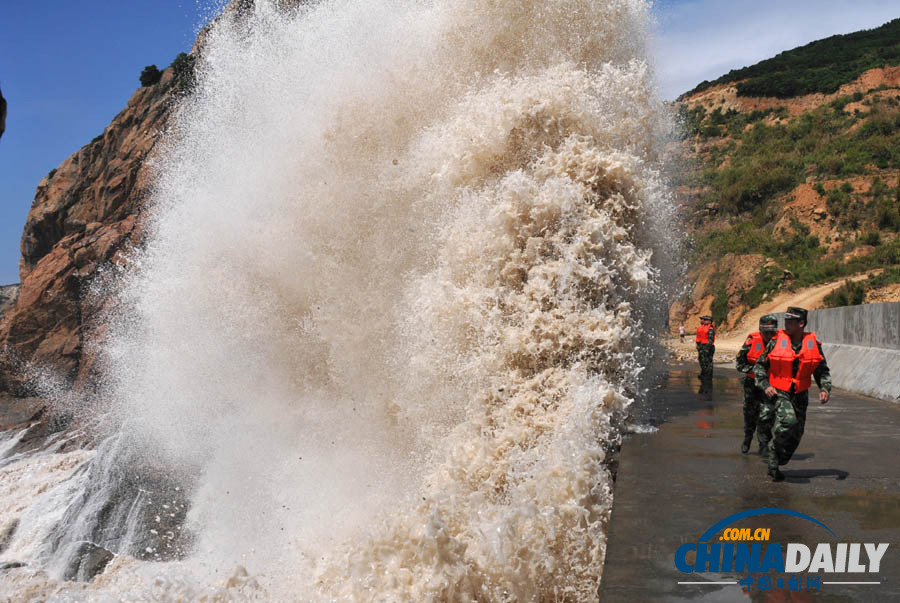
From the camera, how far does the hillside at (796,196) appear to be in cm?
3198

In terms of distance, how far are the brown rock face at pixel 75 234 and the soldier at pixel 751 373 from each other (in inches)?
1591

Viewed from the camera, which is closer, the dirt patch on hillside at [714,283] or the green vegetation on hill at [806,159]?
the green vegetation on hill at [806,159]

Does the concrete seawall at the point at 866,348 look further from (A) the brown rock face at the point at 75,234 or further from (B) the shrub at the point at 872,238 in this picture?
(A) the brown rock face at the point at 75,234

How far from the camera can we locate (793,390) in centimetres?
559

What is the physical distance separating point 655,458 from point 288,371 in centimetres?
586

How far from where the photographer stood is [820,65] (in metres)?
60.5

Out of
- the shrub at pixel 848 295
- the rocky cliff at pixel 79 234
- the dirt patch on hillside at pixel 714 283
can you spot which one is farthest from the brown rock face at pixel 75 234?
the shrub at pixel 848 295

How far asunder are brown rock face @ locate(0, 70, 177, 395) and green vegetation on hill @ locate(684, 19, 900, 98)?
44.4 m

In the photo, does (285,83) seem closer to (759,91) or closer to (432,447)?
(432,447)

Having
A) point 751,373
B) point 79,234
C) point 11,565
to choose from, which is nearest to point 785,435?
point 751,373

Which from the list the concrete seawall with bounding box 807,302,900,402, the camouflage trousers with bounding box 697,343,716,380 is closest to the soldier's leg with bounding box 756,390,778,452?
the concrete seawall with bounding box 807,302,900,402

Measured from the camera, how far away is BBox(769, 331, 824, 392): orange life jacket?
5.56 m

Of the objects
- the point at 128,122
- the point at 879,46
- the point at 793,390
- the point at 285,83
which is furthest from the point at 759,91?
the point at 793,390

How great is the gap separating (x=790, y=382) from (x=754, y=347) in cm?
116
